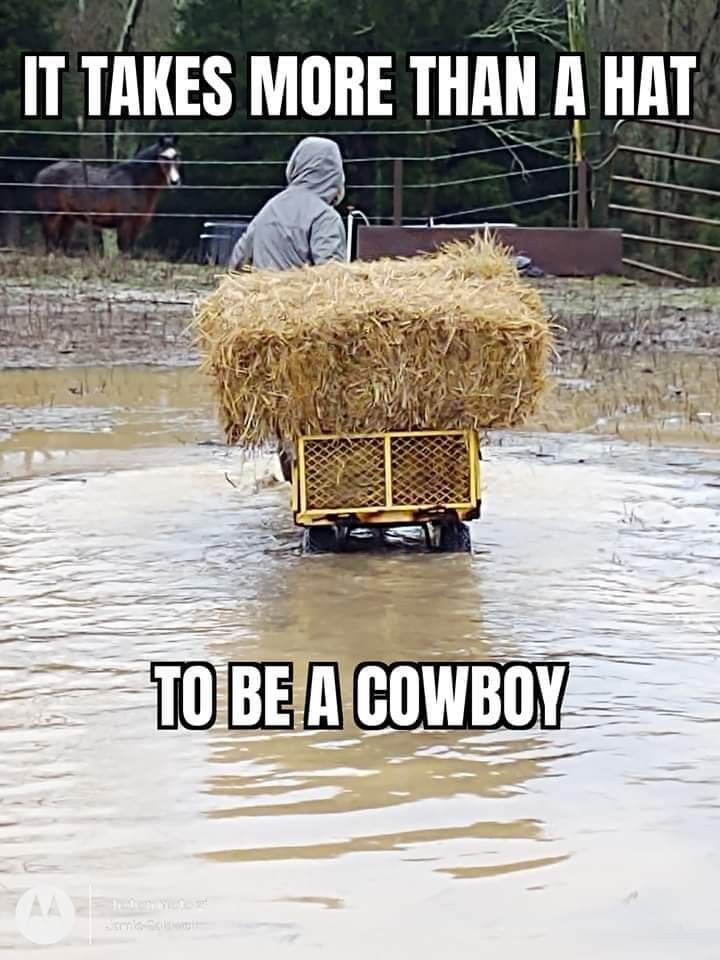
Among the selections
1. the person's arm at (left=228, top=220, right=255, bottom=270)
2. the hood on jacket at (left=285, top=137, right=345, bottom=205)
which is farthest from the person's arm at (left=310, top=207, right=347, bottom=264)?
the person's arm at (left=228, top=220, right=255, bottom=270)

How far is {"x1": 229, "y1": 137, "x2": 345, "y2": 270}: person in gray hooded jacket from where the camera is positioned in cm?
877

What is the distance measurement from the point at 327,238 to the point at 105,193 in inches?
649

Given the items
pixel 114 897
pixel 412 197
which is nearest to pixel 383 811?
pixel 114 897

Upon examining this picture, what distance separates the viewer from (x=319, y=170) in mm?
8875

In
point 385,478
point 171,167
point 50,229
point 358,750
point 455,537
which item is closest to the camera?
point 358,750

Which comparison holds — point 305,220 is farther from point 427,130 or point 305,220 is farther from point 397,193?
point 427,130

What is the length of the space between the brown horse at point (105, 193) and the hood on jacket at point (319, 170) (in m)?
15.7

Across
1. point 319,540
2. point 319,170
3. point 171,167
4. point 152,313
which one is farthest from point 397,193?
point 319,540

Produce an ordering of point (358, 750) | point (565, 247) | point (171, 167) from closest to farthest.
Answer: point (358, 750), point (565, 247), point (171, 167)

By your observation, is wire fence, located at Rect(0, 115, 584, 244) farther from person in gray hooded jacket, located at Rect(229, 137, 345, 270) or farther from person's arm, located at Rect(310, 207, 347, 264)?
person's arm, located at Rect(310, 207, 347, 264)

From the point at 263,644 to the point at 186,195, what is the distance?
67.6 ft

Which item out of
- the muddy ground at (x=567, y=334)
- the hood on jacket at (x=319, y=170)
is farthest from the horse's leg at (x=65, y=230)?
the hood on jacket at (x=319, y=170)

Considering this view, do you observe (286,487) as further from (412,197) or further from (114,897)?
(412,197)

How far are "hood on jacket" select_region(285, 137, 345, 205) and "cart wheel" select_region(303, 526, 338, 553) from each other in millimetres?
1816
